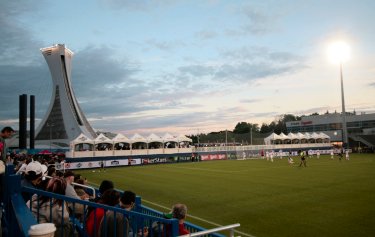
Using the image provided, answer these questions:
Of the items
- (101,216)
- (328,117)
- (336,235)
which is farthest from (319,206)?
(328,117)

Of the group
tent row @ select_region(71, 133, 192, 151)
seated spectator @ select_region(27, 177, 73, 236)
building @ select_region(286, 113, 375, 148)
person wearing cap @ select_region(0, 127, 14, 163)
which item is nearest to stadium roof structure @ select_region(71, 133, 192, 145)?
tent row @ select_region(71, 133, 192, 151)

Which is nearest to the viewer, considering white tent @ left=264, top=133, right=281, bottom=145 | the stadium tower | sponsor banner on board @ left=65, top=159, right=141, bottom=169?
sponsor banner on board @ left=65, top=159, right=141, bottom=169

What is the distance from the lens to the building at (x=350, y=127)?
76875 millimetres

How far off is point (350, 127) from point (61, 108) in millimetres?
84588

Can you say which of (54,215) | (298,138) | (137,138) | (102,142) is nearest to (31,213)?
(54,215)

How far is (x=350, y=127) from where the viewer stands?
3617 inches

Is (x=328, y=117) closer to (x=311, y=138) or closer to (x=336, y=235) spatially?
(x=311, y=138)

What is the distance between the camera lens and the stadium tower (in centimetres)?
7769

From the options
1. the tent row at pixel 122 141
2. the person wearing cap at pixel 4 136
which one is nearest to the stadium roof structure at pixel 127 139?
the tent row at pixel 122 141

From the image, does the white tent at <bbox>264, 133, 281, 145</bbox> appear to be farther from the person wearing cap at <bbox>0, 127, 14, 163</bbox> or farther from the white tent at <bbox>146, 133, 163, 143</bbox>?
the person wearing cap at <bbox>0, 127, 14, 163</bbox>

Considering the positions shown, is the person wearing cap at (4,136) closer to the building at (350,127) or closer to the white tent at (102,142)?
the white tent at (102,142)

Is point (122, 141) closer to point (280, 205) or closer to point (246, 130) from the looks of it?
point (280, 205)

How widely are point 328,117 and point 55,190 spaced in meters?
103

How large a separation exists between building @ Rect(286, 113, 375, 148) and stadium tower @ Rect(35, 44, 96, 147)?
6876 centimetres
